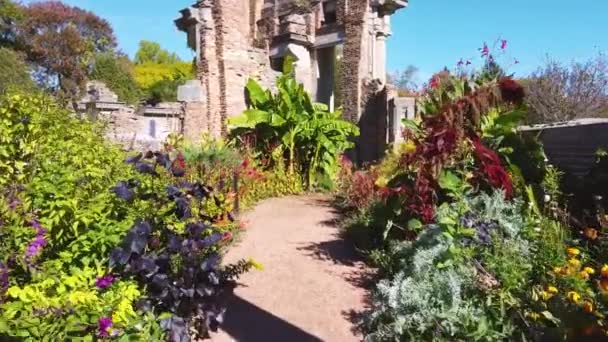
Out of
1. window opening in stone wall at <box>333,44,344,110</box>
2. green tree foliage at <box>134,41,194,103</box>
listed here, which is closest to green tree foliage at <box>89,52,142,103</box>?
green tree foliage at <box>134,41,194,103</box>

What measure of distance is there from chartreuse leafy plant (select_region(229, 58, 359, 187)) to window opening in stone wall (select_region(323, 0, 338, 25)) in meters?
8.52

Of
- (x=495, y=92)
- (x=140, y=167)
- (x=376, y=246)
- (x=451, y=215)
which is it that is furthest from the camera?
(x=376, y=246)

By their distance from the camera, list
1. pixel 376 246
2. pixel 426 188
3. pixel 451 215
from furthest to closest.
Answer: pixel 376 246
pixel 426 188
pixel 451 215

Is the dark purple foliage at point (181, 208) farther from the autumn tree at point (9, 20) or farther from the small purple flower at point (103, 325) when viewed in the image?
the autumn tree at point (9, 20)

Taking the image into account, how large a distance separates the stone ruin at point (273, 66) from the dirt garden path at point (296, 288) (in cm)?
618

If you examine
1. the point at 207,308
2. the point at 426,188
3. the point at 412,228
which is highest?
the point at 426,188

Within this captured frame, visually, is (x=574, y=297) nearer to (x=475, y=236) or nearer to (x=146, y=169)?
(x=475, y=236)

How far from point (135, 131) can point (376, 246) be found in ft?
29.0

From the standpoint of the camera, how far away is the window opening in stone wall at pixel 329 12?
17.9 m

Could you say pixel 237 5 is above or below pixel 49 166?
above

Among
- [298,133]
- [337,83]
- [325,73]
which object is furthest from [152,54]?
[298,133]

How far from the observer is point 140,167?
12.1 ft

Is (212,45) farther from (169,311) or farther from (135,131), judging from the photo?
(169,311)

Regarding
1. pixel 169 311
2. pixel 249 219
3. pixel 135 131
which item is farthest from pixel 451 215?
pixel 135 131
